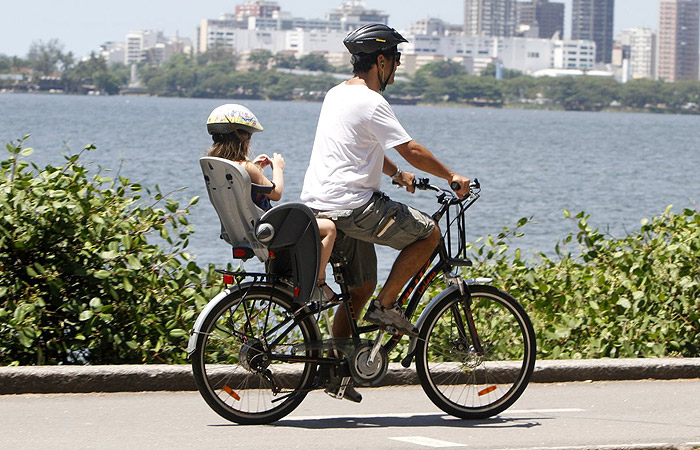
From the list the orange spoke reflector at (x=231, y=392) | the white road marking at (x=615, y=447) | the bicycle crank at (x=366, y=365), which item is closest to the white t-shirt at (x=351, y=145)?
A: the bicycle crank at (x=366, y=365)

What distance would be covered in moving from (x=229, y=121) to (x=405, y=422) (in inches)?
68.5

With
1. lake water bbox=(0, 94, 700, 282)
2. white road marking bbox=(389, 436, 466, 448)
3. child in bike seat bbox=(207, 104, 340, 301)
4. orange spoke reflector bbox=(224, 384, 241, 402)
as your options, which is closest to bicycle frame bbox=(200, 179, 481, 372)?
child in bike seat bbox=(207, 104, 340, 301)

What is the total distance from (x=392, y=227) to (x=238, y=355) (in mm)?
967

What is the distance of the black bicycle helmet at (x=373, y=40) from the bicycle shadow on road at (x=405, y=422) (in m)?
1.83

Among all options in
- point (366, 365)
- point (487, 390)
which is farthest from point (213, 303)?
point (487, 390)

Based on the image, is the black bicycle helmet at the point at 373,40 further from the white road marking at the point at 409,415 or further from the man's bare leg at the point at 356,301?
the white road marking at the point at 409,415

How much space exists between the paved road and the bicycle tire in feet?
0.35

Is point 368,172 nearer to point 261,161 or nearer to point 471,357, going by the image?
point 261,161

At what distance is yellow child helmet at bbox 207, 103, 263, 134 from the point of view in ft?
19.6

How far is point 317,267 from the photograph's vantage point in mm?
5812

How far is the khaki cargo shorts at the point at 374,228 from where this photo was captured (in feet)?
19.4

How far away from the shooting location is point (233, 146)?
237 inches

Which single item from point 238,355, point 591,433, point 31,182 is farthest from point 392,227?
point 31,182

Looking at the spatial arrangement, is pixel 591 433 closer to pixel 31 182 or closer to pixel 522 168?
pixel 31 182
